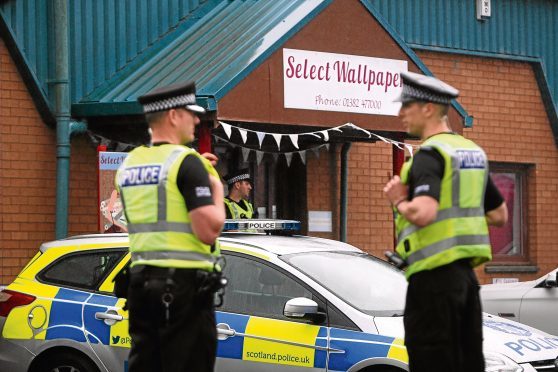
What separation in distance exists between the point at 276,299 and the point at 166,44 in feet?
19.8

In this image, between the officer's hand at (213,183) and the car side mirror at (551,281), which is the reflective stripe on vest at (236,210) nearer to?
the car side mirror at (551,281)

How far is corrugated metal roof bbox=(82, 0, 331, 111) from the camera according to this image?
12.2 metres

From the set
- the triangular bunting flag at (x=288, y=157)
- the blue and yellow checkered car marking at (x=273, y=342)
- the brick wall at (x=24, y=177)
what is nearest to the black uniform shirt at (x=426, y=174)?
the blue and yellow checkered car marking at (x=273, y=342)

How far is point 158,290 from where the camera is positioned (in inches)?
233

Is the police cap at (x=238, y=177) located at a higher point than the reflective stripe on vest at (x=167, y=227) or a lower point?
higher

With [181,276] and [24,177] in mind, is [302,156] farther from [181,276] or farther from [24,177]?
[181,276]

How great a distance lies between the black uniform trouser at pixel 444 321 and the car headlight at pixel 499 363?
2.37m

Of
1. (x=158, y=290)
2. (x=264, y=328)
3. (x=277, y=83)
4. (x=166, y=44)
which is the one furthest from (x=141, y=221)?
(x=166, y=44)

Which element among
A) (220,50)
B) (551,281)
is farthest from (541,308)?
(220,50)

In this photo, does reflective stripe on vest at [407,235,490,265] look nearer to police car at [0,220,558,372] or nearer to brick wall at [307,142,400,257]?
police car at [0,220,558,372]

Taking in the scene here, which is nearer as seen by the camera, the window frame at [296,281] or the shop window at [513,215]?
the window frame at [296,281]

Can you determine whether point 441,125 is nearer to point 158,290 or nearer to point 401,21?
point 158,290

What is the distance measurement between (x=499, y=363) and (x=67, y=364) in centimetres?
302

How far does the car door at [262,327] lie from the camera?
8375 millimetres
